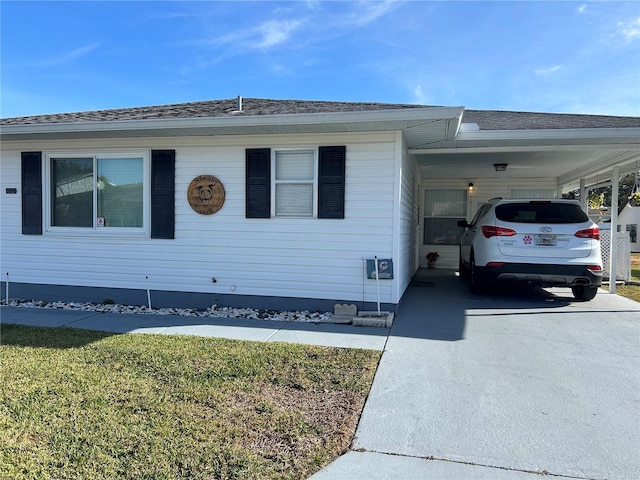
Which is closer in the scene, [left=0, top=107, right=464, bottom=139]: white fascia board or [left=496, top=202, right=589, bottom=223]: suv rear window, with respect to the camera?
[left=0, top=107, right=464, bottom=139]: white fascia board

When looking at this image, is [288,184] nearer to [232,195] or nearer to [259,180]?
[259,180]

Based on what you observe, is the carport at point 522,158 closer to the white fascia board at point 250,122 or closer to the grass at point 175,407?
the white fascia board at point 250,122

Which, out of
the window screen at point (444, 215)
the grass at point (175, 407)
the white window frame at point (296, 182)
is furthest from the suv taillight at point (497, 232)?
the window screen at point (444, 215)

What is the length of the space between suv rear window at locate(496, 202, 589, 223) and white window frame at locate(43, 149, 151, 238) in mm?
5758

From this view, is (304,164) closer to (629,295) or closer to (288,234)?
(288,234)

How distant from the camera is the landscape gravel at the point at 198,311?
6051 mm

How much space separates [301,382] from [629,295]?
7.32 metres

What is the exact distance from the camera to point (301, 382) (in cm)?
357

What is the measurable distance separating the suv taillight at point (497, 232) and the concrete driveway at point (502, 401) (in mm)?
1384

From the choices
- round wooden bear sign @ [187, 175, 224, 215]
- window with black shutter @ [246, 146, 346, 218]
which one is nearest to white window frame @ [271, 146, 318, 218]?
window with black shutter @ [246, 146, 346, 218]

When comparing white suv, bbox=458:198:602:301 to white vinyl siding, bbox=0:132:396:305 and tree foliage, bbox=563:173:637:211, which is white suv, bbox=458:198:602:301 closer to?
white vinyl siding, bbox=0:132:396:305

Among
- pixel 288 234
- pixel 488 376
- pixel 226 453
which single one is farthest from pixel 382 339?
pixel 226 453

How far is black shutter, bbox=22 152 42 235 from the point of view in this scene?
23.1 ft

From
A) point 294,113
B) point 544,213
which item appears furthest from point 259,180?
point 544,213
